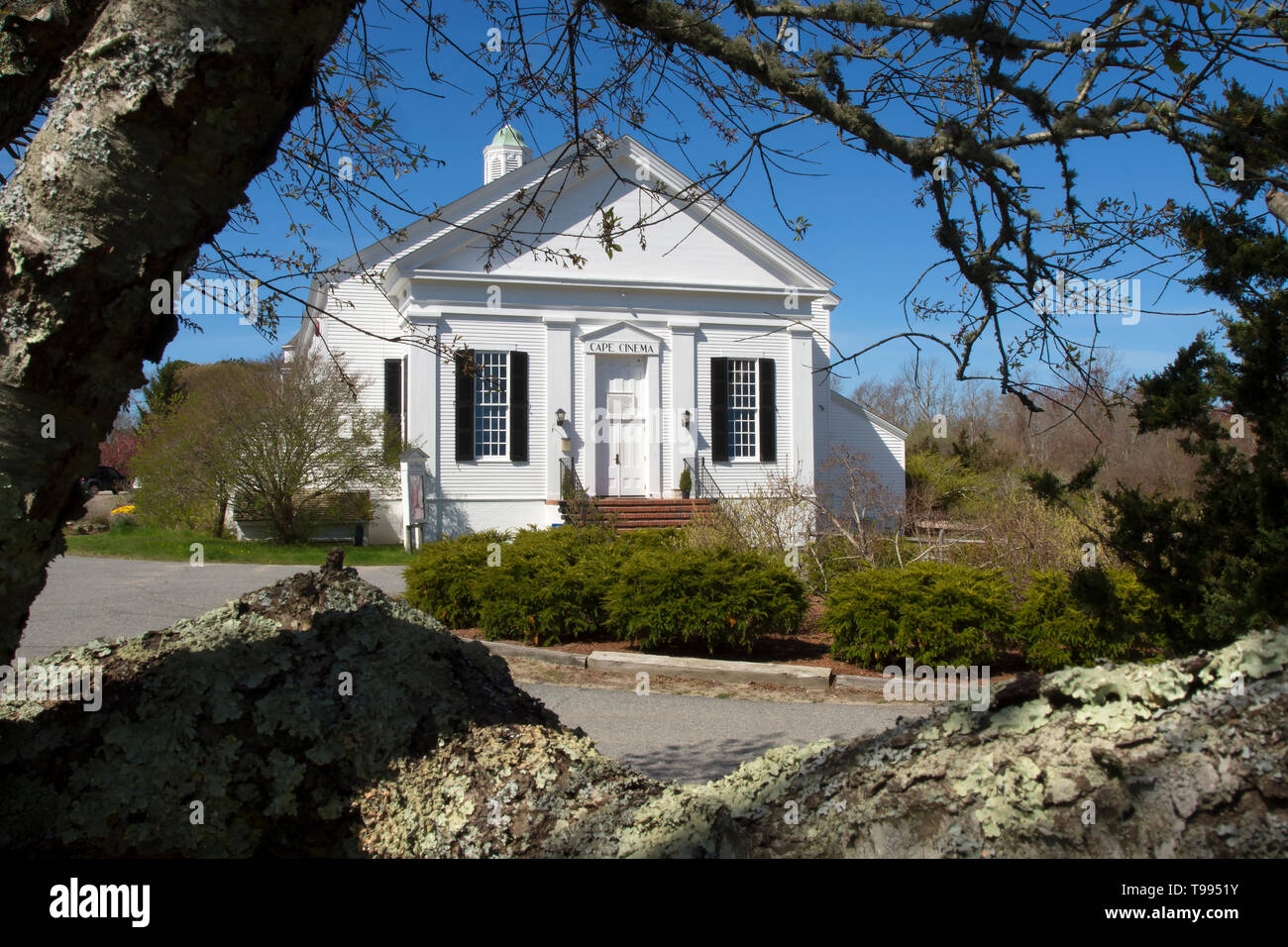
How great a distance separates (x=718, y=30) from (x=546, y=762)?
2.34 m

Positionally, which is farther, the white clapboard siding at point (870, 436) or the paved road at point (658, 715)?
the white clapboard siding at point (870, 436)

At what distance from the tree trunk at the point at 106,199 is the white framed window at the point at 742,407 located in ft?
64.3

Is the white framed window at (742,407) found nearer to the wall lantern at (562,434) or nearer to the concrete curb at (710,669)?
the wall lantern at (562,434)

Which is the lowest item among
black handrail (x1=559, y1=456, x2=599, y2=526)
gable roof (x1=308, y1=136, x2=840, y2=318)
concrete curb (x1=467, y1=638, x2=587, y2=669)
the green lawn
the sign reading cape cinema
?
concrete curb (x1=467, y1=638, x2=587, y2=669)

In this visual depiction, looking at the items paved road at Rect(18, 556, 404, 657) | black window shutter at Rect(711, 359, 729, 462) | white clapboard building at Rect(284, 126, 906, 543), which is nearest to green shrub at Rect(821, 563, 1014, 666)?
paved road at Rect(18, 556, 404, 657)

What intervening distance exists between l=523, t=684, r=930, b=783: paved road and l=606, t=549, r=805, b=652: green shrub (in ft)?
3.29

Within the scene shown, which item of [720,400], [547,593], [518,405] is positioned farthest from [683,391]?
[547,593]

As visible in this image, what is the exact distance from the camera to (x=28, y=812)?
5.61 ft

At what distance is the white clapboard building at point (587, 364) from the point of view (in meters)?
19.3

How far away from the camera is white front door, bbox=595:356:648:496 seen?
2039 centimetres

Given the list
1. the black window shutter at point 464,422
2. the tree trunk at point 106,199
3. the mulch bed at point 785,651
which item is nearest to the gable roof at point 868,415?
the black window shutter at point 464,422

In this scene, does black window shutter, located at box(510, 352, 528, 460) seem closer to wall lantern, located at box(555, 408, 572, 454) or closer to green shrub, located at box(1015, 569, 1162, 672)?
wall lantern, located at box(555, 408, 572, 454)
